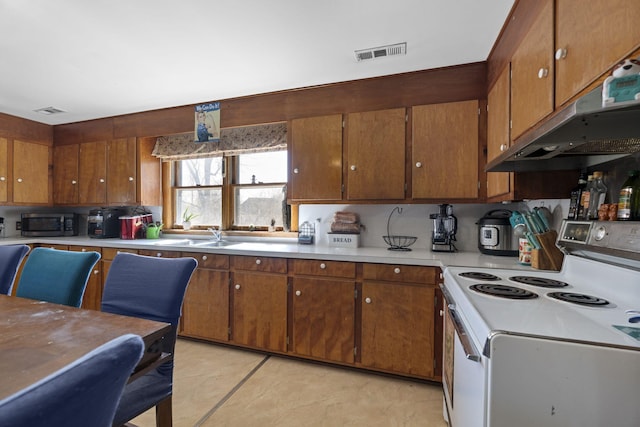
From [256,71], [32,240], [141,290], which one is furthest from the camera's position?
[32,240]

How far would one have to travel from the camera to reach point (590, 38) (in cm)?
102

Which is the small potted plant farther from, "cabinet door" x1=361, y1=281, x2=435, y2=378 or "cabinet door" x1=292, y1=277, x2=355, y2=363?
"cabinet door" x1=361, y1=281, x2=435, y2=378

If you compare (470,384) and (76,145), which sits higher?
(76,145)

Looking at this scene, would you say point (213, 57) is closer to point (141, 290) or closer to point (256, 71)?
point (256, 71)

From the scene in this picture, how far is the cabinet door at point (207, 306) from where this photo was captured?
2.52 metres

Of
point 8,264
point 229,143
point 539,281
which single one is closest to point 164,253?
point 8,264

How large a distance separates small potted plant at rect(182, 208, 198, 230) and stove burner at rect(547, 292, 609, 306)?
3.39m

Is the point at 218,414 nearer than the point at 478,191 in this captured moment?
Yes

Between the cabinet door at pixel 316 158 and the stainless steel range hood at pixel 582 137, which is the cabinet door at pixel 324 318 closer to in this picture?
the cabinet door at pixel 316 158

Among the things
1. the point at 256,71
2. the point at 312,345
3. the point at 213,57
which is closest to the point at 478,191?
the point at 312,345

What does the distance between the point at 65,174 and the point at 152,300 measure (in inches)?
137

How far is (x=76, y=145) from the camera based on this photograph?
3.61 metres

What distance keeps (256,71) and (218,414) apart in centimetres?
243

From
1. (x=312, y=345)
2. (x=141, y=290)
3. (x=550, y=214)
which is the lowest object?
(x=312, y=345)
